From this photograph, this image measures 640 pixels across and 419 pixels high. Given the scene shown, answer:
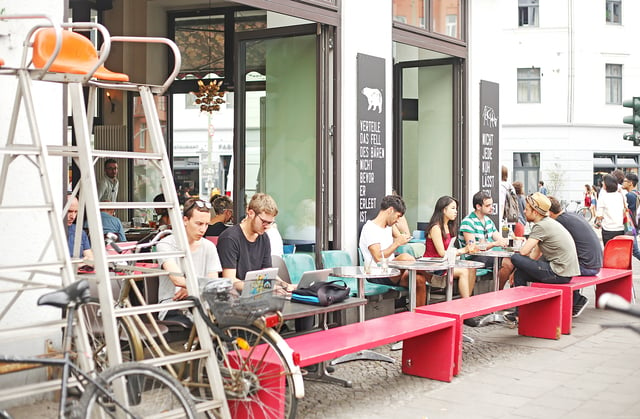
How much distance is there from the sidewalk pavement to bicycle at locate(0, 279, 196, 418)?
4.85ft

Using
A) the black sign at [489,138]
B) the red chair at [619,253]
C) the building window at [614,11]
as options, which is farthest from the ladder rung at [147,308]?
the building window at [614,11]

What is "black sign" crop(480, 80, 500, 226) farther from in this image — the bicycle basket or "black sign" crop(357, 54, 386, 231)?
the bicycle basket

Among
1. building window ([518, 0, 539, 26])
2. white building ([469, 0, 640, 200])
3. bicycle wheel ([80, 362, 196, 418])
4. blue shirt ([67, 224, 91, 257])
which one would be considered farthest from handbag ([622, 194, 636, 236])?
building window ([518, 0, 539, 26])

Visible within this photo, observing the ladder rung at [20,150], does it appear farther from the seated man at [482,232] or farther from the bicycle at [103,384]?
the seated man at [482,232]

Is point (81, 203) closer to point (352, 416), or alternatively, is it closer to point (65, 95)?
point (65, 95)

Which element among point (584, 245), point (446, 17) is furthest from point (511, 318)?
point (446, 17)

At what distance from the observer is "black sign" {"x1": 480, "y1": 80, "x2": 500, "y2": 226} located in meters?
11.8

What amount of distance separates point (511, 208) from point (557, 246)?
5554 millimetres

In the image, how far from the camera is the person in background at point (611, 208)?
1280 centimetres

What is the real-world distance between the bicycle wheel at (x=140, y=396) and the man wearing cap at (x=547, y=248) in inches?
218

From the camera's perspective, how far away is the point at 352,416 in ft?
18.8

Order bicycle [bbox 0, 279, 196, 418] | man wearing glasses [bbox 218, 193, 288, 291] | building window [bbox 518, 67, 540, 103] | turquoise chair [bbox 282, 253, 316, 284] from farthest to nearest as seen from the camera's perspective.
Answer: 1. building window [bbox 518, 67, 540, 103]
2. turquoise chair [bbox 282, 253, 316, 284]
3. man wearing glasses [bbox 218, 193, 288, 291]
4. bicycle [bbox 0, 279, 196, 418]

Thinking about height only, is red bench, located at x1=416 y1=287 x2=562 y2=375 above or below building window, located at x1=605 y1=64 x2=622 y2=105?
below

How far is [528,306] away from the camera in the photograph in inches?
343
